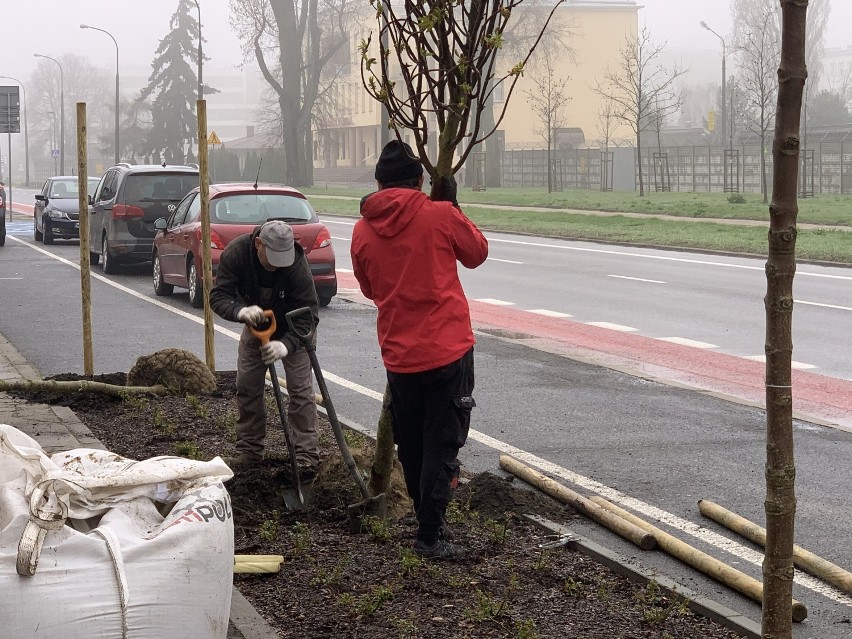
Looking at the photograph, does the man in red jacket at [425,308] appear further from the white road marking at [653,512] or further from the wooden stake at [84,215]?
the wooden stake at [84,215]

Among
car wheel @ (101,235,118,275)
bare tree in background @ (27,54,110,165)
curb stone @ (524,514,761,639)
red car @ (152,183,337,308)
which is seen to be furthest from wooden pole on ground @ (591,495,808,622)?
bare tree in background @ (27,54,110,165)

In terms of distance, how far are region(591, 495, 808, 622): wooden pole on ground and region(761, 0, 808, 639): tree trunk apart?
158cm

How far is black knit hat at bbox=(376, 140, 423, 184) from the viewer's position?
527cm

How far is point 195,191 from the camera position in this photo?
1698 centimetres

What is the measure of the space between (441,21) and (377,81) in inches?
18.7

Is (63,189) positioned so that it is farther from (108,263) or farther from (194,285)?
(194,285)

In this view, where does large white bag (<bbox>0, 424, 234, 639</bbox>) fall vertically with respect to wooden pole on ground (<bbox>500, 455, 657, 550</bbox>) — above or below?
above

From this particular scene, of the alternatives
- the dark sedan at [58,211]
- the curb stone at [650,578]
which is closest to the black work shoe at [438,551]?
the curb stone at [650,578]

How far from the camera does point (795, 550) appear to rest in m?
5.40

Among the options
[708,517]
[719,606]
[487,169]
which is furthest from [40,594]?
[487,169]

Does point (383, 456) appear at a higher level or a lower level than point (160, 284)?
lower

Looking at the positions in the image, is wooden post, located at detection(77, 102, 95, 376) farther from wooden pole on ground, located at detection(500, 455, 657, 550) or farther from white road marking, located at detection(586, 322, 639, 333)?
white road marking, located at detection(586, 322, 639, 333)

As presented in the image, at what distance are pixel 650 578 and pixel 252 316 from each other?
2.17 meters

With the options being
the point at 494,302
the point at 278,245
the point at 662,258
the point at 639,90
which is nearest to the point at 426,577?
the point at 278,245
